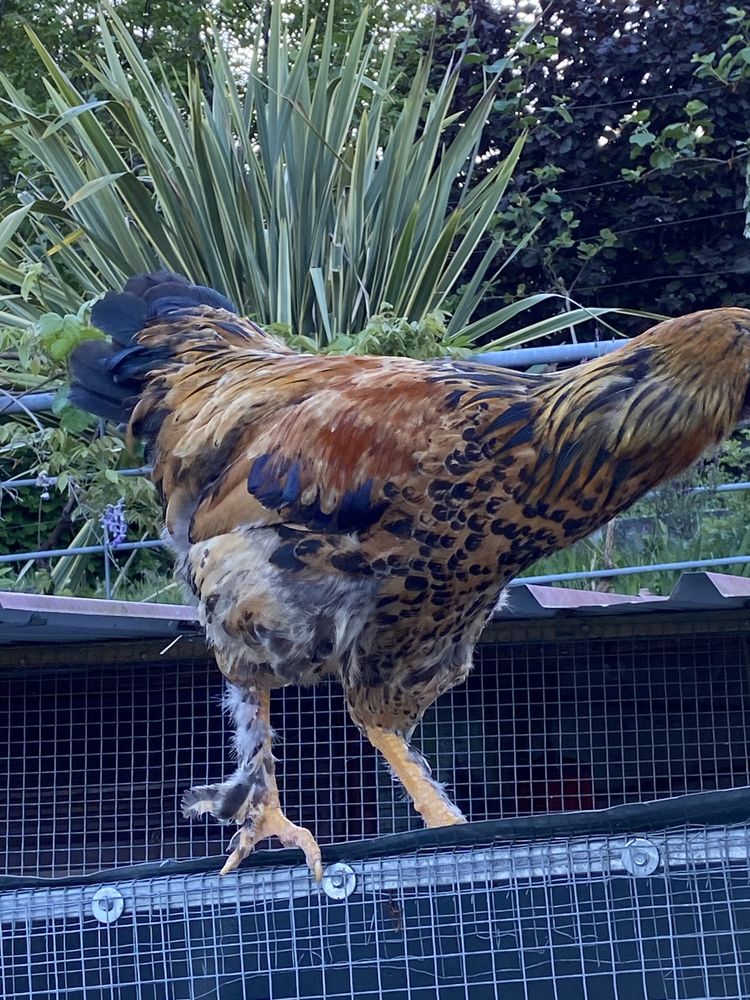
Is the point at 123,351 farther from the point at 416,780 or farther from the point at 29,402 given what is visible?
the point at 416,780

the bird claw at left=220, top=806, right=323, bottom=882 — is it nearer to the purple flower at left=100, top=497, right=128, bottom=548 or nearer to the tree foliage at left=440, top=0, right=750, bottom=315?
the purple flower at left=100, top=497, right=128, bottom=548

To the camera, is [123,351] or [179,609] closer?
[123,351]

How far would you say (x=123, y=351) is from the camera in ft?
11.6

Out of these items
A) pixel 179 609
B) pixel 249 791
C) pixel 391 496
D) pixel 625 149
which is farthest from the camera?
pixel 625 149

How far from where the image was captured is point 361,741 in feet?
13.9

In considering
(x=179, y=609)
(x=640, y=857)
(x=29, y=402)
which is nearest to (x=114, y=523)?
(x=29, y=402)

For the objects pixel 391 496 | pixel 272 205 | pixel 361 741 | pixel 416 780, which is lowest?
pixel 361 741

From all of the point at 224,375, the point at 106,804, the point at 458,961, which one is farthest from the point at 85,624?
the point at 458,961

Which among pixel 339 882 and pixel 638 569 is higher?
pixel 339 882

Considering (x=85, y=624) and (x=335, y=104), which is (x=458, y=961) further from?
(x=335, y=104)

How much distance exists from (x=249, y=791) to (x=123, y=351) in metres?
1.39

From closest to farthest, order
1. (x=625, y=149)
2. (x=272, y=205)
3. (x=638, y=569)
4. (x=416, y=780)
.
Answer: (x=416, y=780), (x=638, y=569), (x=272, y=205), (x=625, y=149)

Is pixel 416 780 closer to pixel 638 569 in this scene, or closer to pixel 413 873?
pixel 638 569

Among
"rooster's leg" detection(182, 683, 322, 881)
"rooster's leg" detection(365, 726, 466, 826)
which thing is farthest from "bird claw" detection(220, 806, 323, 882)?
"rooster's leg" detection(365, 726, 466, 826)
